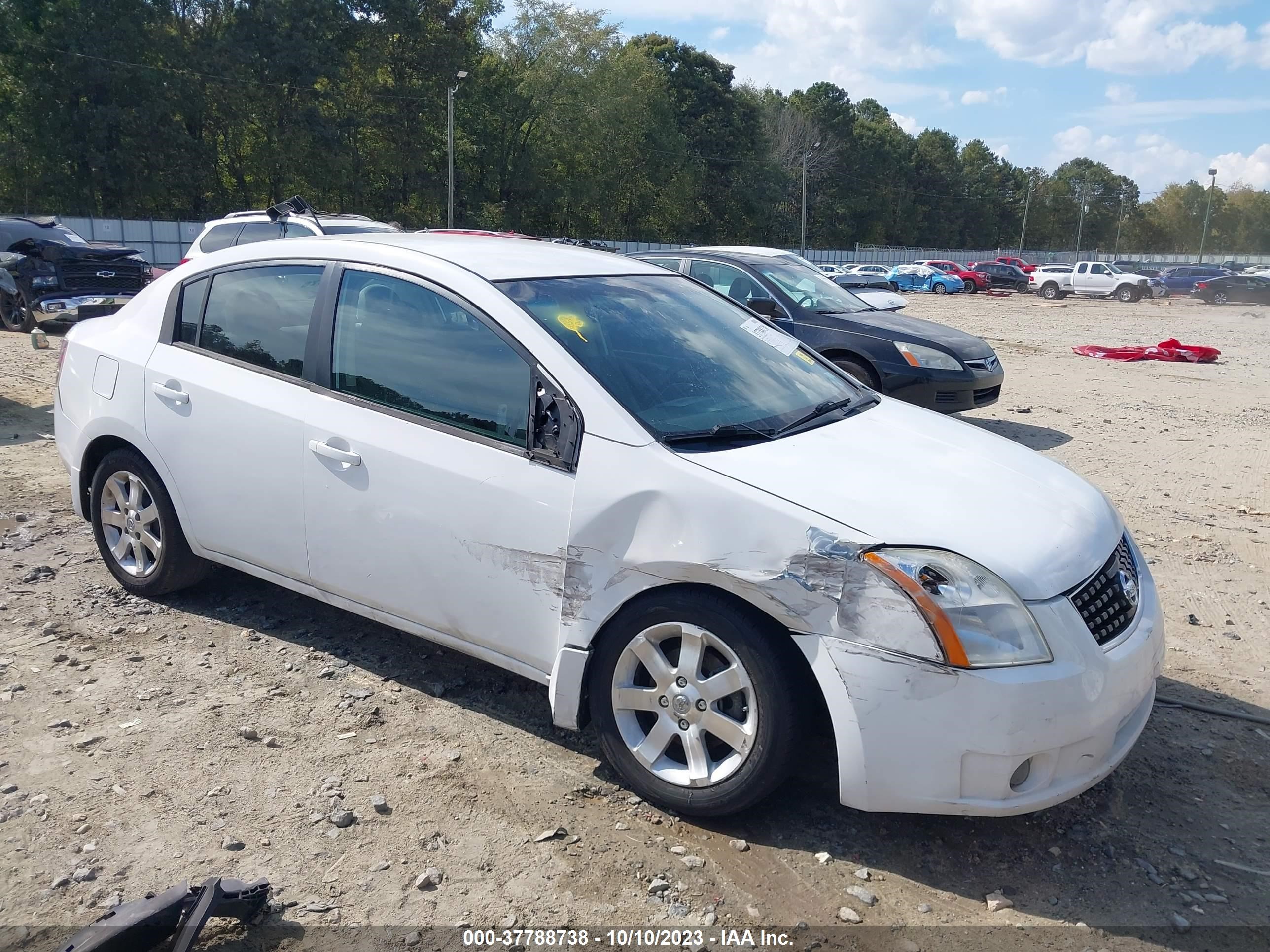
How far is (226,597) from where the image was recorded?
489cm

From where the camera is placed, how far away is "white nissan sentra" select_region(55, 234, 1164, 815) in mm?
2811

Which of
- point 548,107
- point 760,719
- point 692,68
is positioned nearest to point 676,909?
point 760,719

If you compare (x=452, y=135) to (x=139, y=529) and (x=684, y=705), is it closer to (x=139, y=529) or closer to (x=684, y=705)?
(x=139, y=529)

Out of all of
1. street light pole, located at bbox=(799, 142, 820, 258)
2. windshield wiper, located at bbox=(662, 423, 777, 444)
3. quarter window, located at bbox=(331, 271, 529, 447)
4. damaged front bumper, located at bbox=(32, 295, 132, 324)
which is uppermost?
street light pole, located at bbox=(799, 142, 820, 258)

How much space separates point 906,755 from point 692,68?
80265 mm

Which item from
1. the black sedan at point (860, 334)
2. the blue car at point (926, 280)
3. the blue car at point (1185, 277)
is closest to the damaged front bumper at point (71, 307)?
the black sedan at point (860, 334)

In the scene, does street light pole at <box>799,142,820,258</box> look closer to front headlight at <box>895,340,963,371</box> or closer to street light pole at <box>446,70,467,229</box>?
street light pole at <box>446,70,467,229</box>

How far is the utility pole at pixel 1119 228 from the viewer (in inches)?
4528

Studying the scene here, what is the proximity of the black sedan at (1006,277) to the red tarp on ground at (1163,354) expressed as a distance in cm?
3293

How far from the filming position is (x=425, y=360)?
3705mm

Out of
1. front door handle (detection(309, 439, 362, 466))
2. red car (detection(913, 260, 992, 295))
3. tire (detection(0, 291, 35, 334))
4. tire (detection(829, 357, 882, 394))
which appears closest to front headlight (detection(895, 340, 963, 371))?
tire (detection(829, 357, 882, 394))

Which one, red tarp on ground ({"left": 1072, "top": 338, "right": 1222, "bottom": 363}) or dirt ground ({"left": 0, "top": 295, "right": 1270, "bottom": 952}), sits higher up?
red tarp on ground ({"left": 1072, "top": 338, "right": 1222, "bottom": 363})

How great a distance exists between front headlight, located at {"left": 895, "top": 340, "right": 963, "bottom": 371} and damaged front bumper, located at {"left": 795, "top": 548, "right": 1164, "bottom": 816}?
21.0 feet

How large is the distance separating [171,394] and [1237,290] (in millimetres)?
50710
